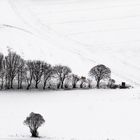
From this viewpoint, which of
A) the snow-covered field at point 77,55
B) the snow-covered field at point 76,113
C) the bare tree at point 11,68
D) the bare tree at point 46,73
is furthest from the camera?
the bare tree at point 46,73

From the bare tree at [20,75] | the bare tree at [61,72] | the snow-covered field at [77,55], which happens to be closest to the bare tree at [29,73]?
the bare tree at [20,75]

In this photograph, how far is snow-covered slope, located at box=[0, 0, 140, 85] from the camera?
67000 mm

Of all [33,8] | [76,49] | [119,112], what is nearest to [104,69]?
[119,112]

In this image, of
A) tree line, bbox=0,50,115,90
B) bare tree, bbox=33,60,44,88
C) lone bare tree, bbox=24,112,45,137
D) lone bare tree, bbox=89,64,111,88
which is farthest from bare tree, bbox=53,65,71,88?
lone bare tree, bbox=24,112,45,137

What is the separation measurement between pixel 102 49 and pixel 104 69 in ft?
45.9

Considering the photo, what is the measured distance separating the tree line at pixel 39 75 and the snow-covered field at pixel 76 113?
1.92 meters

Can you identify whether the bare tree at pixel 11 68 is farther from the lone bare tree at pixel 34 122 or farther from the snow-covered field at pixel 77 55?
the lone bare tree at pixel 34 122

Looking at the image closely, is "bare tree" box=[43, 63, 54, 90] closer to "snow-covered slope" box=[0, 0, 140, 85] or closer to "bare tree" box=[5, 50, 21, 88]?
"bare tree" box=[5, 50, 21, 88]

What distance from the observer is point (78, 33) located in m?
78.1

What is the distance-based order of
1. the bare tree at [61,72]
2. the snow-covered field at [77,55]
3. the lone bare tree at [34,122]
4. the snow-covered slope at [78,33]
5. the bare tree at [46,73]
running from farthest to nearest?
the snow-covered slope at [78,33], the bare tree at [61,72], the bare tree at [46,73], the snow-covered field at [77,55], the lone bare tree at [34,122]

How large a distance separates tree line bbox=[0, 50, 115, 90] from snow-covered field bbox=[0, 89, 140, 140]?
1.92 m

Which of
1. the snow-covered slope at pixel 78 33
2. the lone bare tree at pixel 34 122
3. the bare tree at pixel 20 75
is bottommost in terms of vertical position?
the lone bare tree at pixel 34 122

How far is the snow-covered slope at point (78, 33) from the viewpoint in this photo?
220 ft

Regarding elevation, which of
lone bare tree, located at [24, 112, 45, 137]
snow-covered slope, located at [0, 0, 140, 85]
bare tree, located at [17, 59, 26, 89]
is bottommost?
lone bare tree, located at [24, 112, 45, 137]
